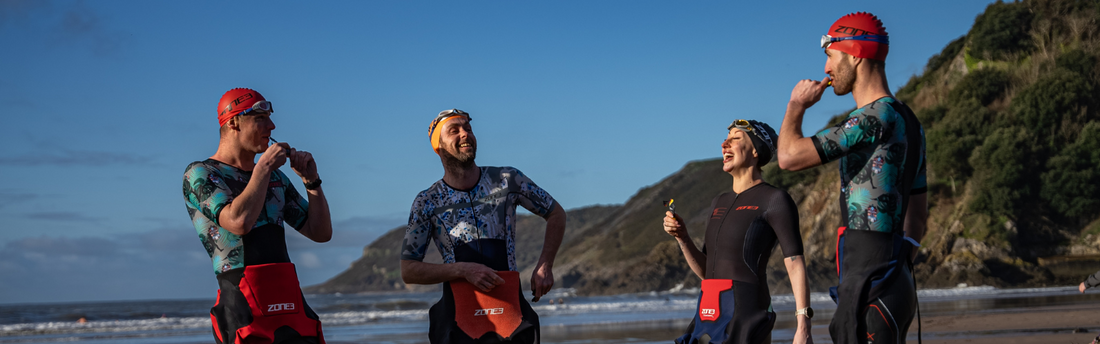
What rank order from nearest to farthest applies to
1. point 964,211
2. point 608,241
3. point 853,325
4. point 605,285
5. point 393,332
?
point 853,325
point 393,332
point 964,211
point 605,285
point 608,241

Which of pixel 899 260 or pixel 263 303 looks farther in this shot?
pixel 263 303

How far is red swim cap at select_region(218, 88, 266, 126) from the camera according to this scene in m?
3.79

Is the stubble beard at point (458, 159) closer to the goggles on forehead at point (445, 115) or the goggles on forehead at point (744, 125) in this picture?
the goggles on forehead at point (445, 115)

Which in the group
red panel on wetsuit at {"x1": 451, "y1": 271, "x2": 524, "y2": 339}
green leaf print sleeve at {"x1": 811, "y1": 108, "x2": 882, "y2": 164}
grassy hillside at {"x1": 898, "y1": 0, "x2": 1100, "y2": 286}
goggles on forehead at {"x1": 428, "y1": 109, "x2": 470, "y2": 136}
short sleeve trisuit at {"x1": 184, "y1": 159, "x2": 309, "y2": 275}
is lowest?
red panel on wetsuit at {"x1": 451, "y1": 271, "x2": 524, "y2": 339}

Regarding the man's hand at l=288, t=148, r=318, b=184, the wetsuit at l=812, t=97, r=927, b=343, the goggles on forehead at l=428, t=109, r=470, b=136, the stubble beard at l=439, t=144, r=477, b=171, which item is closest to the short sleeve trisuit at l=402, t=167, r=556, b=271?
the stubble beard at l=439, t=144, r=477, b=171

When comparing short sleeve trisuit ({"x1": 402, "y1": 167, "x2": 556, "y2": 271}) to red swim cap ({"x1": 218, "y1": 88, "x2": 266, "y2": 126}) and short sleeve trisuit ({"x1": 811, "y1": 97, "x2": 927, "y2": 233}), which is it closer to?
red swim cap ({"x1": 218, "y1": 88, "x2": 266, "y2": 126})

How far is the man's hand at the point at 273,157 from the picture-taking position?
3492 mm

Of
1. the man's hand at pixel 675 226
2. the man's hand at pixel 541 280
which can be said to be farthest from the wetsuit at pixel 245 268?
the man's hand at pixel 675 226

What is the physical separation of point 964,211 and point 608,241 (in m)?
61.4

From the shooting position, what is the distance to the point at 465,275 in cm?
400

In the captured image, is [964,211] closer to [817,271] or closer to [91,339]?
[817,271]

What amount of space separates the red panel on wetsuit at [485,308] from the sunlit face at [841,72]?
176cm

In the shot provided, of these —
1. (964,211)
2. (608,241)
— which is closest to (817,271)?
(964,211)

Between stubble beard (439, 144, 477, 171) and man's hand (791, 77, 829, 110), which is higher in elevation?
stubble beard (439, 144, 477, 171)
